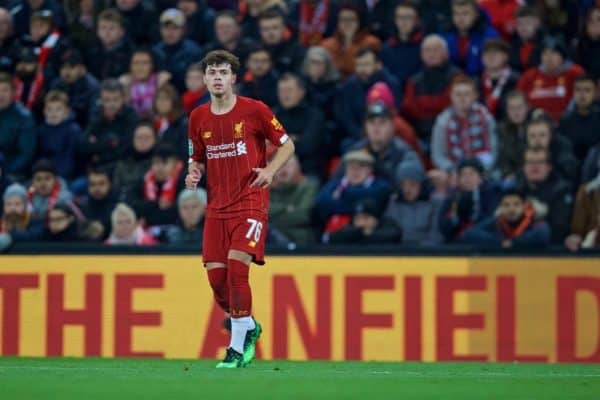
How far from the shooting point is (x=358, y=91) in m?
16.0

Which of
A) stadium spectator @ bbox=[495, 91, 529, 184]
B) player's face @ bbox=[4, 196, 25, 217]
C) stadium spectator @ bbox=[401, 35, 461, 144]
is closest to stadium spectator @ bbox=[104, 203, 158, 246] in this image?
player's face @ bbox=[4, 196, 25, 217]

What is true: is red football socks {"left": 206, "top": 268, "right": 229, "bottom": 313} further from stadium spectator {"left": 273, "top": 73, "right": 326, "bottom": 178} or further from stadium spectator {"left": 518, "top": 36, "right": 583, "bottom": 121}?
stadium spectator {"left": 518, "top": 36, "right": 583, "bottom": 121}

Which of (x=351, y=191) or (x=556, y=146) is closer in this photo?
(x=351, y=191)

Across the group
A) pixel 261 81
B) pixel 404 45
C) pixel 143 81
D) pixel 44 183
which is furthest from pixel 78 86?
pixel 404 45

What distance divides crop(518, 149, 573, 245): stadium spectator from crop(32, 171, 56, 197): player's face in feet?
15.7

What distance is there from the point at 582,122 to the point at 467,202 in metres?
1.81

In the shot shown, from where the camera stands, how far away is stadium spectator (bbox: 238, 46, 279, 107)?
16266 millimetres

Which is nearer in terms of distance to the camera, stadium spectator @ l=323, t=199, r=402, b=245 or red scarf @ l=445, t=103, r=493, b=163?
stadium spectator @ l=323, t=199, r=402, b=245

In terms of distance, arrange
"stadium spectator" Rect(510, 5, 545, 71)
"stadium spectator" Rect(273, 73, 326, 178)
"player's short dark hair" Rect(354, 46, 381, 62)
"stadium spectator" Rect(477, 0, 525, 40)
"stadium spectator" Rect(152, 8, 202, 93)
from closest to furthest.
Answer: "stadium spectator" Rect(273, 73, 326, 178), "player's short dark hair" Rect(354, 46, 381, 62), "stadium spectator" Rect(510, 5, 545, 71), "stadium spectator" Rect(477, 0, 525, 40), "stadium spectator" Rect(152, 8, 202, 93)

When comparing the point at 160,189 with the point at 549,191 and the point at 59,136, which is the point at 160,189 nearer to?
the point at 59,136

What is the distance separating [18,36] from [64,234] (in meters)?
4.51

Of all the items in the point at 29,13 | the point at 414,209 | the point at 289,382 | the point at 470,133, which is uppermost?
the point at 29,13

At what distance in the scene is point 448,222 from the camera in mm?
14336

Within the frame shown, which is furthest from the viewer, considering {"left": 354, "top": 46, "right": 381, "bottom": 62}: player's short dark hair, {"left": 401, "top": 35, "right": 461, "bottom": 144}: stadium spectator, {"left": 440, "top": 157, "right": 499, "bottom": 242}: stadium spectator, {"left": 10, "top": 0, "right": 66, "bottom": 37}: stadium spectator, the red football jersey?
{"left": 10, "top": 0, "right": 66, "bottom": 37}: stadium spectator
